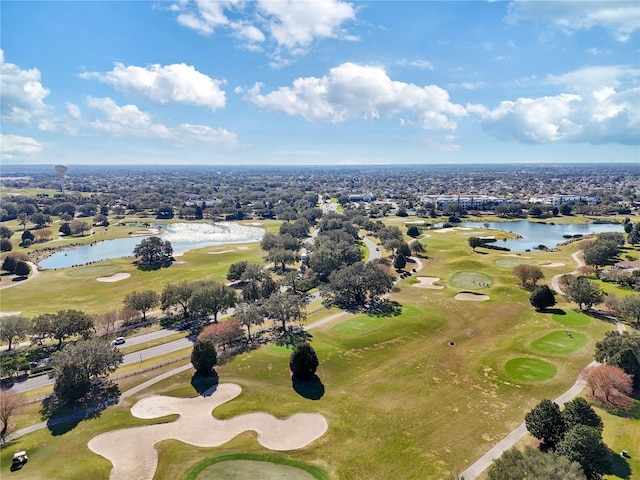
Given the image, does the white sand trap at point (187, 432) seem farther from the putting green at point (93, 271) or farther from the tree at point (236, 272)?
the putting green at point (93, 271)

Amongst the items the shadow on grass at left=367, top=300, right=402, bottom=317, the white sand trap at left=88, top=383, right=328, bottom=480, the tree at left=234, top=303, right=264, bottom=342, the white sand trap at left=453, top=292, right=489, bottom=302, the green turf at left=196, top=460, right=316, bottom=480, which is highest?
the tree at left=234, top=303, right=264, bottom=342

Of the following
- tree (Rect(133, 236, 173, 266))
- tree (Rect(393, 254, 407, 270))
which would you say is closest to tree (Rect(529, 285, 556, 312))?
tree (Rect(393, 254, 407, 270))

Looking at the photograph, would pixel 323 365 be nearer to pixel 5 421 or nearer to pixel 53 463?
pixel 53 463

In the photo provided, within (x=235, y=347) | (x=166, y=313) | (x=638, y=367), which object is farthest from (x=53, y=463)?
(x=638, y=367)

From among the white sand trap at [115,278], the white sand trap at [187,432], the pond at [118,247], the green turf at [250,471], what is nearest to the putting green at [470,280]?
the white sand trap at [187,432]

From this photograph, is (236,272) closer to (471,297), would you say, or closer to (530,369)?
(471,297)

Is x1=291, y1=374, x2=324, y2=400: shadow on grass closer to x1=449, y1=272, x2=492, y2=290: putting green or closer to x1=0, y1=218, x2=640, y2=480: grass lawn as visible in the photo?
x1=0, y1=218, x2=640, y2=480: grass lawn
